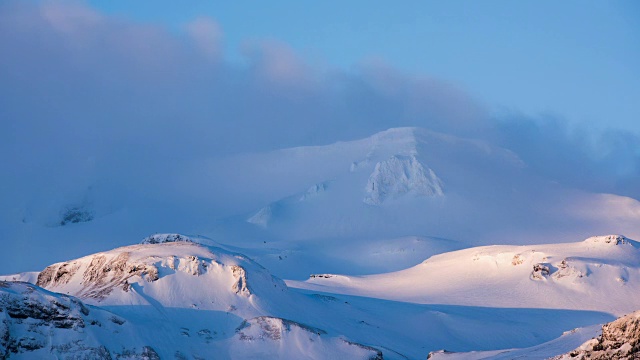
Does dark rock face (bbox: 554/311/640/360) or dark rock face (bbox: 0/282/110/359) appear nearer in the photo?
dark rock face (bbox: 554/311/640/360)

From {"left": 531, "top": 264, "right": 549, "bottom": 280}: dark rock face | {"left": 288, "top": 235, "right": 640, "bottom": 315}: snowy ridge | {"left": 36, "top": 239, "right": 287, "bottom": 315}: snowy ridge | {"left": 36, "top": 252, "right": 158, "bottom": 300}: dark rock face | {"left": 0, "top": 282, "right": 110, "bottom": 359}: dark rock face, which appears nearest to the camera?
{"left": 0, "top": 282, "right": 110, "bottom": 359}: dark rock face

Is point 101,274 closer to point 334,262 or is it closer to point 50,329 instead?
point 50,329

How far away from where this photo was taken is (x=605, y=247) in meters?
107

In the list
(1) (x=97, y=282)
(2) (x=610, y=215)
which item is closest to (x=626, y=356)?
(1) (x=97, y=282)

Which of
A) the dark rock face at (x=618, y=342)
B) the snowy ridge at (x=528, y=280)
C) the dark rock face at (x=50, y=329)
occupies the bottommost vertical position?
the dark rock face at (x=618, y=342)

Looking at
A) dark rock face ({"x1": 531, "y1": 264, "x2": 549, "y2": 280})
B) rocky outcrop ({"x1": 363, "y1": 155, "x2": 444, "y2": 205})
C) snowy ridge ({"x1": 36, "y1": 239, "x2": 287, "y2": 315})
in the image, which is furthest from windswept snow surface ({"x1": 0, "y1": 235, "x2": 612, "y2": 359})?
rocky outcrop ({"x1": 363, "y1": 155, "x2": 444, "y2": 205})

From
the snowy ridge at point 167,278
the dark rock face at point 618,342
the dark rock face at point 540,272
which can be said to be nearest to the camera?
the dark rock face at point 618,342

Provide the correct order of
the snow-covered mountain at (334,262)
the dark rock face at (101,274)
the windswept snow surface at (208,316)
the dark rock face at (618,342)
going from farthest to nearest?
the dark rock face at (101,274) → the snow-covered mountain at (334,262) → the windswept snow surface at (208,316) → the dark rock face at (618,342)

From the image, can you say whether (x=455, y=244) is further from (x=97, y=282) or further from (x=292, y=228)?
(x=97, y=282)

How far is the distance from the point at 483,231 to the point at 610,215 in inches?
1024

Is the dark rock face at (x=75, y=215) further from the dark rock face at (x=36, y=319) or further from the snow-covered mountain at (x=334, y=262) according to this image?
the dark rock face at (x=36, y=319)

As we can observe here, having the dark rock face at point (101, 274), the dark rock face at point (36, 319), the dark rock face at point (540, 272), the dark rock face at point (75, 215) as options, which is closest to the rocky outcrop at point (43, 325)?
the dark rock face at point (36, 319)

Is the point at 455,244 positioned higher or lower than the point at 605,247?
higher

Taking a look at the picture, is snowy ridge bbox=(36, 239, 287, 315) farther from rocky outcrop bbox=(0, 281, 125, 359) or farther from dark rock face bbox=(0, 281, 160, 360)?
rocky outcrop bbox=(0, 281, 125, 359)
